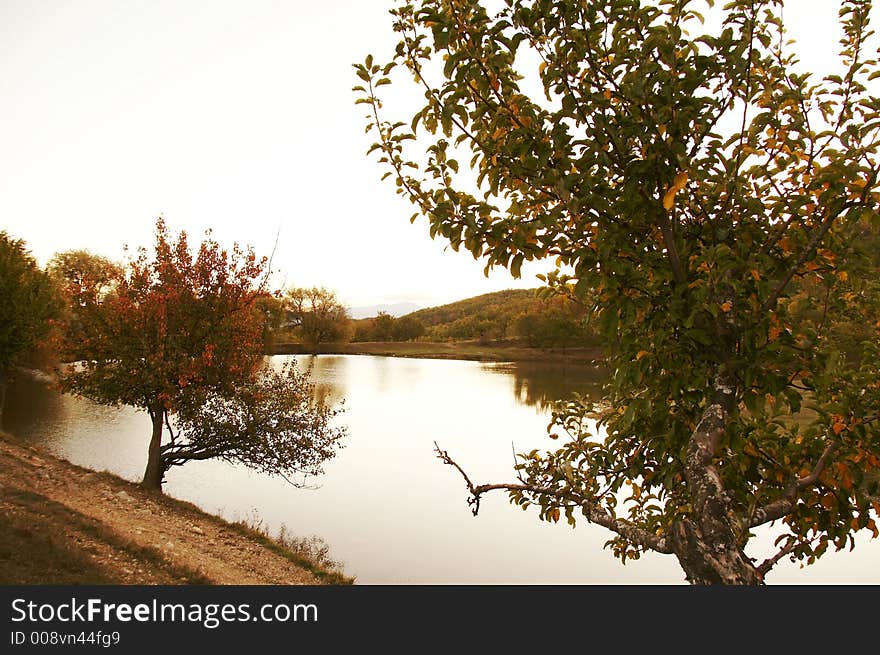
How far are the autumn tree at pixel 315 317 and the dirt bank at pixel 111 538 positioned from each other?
72.5 metres

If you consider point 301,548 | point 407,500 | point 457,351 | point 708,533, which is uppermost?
point 708,533

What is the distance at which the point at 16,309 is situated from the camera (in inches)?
904

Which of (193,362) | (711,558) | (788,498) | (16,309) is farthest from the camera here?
(16,309)

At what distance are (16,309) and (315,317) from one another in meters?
65.5

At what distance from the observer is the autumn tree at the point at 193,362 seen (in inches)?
569

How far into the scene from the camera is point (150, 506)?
525 inches

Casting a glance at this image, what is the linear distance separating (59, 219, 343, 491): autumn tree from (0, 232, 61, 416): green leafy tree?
8815mm

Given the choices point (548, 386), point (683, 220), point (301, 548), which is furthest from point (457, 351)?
point (683, 220)

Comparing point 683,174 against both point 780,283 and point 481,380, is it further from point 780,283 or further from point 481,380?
point 481,380

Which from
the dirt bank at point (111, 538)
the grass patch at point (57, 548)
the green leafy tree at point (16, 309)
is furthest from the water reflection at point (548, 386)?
the green leafy tree at point (16, 309)

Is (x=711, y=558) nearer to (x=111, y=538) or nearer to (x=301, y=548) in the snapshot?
(x=111, y=538)

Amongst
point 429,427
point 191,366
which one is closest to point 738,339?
point 191,366

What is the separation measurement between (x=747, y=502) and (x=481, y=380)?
47704mm

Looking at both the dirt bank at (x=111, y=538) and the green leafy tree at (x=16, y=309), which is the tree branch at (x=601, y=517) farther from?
the green leafy tree at (x=16, y=309)
